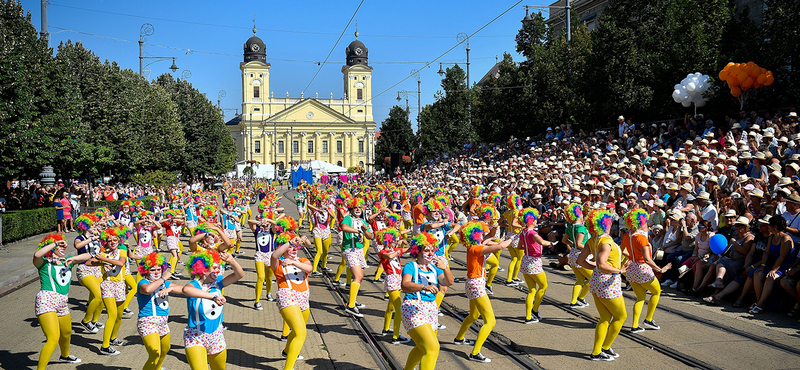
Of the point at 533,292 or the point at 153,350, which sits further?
the point at 533,292

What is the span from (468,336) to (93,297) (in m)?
5.65

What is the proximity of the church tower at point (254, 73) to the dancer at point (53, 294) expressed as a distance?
335 feet

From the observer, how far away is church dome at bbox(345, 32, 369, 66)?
108000 mm

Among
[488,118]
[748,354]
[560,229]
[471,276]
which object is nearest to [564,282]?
[560,229]

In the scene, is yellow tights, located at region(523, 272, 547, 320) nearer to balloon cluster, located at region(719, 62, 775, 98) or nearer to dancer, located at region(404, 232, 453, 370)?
dancer, located at region(404, 232, 453, 370)

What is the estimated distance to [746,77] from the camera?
1750 centimetres

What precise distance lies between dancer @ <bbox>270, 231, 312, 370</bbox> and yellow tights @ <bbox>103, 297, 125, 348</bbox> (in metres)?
2.79

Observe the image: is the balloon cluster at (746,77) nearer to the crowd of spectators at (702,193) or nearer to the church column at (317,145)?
the crowd of spectators at (702,193)

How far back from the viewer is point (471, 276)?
23.5 ft

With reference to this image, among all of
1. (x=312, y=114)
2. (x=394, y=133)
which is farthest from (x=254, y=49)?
(x=394, y=133)

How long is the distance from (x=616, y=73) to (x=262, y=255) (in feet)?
60.0

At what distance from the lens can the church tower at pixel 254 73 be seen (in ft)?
347

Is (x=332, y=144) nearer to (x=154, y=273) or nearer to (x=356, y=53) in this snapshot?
(x=356, y=53)

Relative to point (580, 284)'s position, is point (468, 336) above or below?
below
